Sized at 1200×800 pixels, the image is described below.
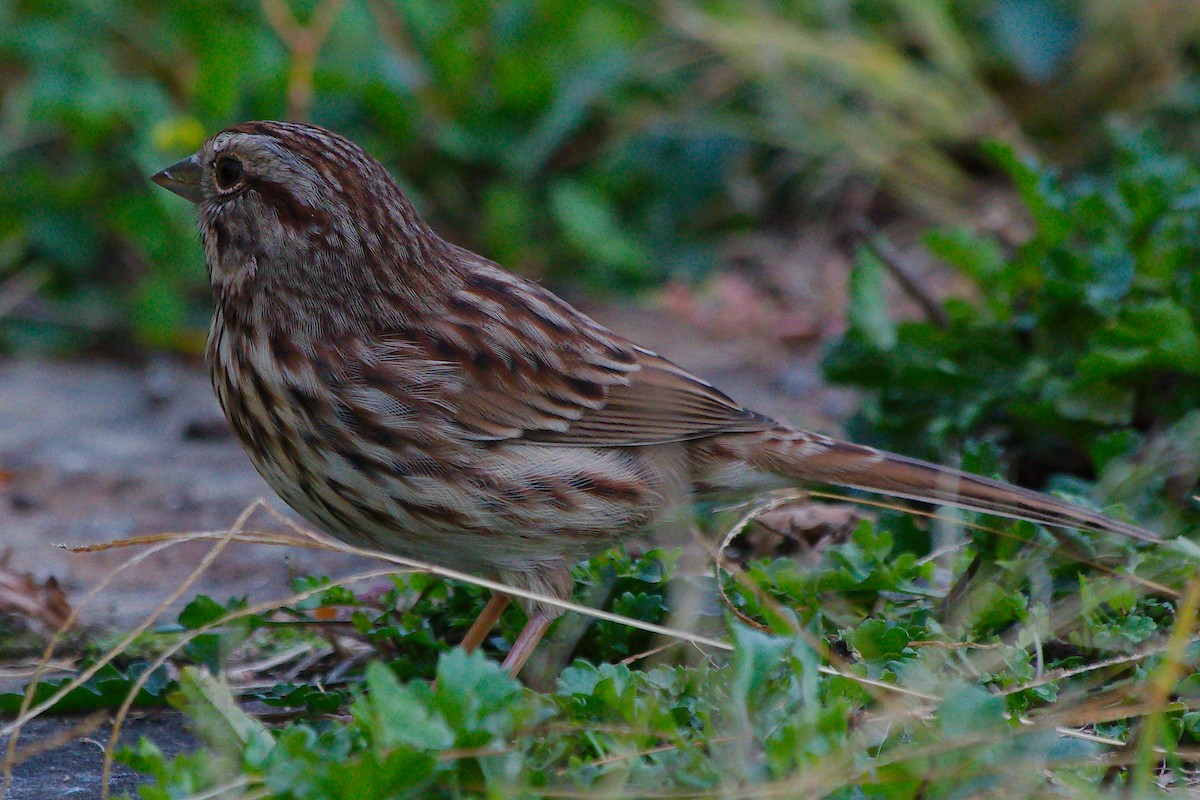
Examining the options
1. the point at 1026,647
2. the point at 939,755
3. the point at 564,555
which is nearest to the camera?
the point at 939,755

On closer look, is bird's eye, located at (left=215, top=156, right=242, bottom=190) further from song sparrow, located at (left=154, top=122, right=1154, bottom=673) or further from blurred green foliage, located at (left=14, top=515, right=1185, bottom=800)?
blurred green foliage, located at (left=14, top=515, right=1185, bottom=800)

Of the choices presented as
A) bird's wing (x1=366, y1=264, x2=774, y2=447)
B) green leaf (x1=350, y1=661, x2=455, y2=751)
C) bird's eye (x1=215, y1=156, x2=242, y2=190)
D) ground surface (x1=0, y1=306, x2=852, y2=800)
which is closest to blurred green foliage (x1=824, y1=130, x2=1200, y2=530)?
ground surface (x1=0, y1=306, x2=852, y2=800)

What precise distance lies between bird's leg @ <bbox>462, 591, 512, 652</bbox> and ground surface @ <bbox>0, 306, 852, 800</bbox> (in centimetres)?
44

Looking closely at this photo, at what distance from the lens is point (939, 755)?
2281 mm

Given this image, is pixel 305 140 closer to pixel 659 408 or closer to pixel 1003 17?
pixel 659 408

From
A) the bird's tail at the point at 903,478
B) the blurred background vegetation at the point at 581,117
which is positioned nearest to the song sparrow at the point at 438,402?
the bird's tail at the point at 903,478

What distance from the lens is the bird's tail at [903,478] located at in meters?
3.21

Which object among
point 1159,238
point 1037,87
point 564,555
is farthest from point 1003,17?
point 564,555

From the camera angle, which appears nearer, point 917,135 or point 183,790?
point 183,790

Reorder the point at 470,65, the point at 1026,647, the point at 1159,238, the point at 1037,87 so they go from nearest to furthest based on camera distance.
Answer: the point at 1026,647 < the point at 1159,238 < the point at 470,65 < the point at 1037,87

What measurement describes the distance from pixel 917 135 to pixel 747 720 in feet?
15.7

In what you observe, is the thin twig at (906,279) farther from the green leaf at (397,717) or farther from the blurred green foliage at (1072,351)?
the green leaf at (397,717)

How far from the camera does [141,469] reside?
510cm

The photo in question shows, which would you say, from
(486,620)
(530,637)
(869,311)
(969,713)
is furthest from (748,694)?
(869,311)
